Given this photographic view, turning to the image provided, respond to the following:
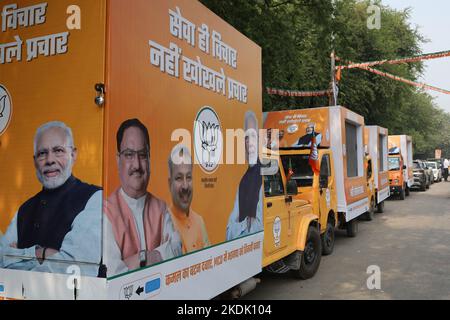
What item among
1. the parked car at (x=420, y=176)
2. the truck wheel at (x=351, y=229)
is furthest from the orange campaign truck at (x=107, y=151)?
the parked car at (x=420, y=176)

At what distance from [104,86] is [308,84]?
15.7m

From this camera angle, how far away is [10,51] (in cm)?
303

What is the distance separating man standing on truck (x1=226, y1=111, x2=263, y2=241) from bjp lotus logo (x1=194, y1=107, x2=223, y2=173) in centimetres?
61

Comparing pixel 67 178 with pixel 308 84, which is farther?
pixel 308 84

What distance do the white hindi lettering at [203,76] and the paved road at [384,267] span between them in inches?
135

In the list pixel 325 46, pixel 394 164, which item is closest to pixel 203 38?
pixel 325 46

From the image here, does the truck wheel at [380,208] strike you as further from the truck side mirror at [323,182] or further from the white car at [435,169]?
the white car at [435,169]

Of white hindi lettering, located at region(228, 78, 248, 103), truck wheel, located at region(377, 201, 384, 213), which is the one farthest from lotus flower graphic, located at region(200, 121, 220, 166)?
truck wheel, located at region(377, 201, 384, 213)

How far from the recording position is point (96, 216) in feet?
8.44

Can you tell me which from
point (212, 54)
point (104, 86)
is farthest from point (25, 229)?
point (212, 54)

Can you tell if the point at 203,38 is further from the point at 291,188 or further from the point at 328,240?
the point at 328,240

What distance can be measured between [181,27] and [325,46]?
7.49 m

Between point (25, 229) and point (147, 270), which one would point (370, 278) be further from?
point (25, 229)

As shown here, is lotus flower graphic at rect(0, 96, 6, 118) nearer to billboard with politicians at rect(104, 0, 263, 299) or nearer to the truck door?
billboard with politicians at rect(104, 0, 263, 299)
